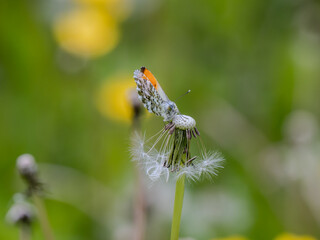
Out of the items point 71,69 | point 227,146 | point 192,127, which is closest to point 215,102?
point 227,146

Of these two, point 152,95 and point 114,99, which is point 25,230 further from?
point 114,99

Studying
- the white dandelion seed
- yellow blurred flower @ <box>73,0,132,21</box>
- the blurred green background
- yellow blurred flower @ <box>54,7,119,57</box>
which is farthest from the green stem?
yellow blurred flower @ <box>73,0,132,21</box>

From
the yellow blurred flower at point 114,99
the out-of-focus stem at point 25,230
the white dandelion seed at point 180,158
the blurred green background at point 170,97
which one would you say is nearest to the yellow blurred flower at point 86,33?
the blurred green background at point 170,97

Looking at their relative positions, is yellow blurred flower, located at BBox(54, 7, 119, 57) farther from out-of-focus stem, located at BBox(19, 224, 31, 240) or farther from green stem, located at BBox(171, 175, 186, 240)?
green stem, located at BBox(171, 175, 186, 240)

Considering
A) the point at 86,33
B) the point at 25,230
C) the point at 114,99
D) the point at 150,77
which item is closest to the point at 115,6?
the point at 86,33

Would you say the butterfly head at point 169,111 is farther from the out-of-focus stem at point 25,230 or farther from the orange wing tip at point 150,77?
the out-of-focus stem at point 25,230

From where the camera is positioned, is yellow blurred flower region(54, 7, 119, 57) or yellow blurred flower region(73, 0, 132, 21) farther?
yellow blurred flower region(73, 0, 132, 21)
